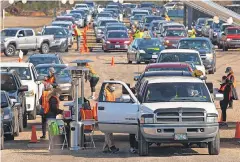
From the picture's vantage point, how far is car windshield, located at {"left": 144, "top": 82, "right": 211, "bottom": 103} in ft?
67.1

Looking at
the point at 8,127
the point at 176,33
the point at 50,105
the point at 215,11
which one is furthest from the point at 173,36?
the point at 50,105

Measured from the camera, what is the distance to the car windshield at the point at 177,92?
67.1 feet

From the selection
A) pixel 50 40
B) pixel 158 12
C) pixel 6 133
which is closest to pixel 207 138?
pixel 6 133

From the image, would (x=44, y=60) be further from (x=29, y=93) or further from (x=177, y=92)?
(x=177, y=92)

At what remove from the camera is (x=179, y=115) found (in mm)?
19547

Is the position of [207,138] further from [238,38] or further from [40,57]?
[238,38]

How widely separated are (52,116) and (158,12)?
63.7m

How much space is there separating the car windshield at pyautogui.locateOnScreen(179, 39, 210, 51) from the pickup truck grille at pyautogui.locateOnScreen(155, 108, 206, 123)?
22925 mm

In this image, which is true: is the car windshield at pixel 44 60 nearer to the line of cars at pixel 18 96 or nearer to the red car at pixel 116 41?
the line of cars at pixel 18 96

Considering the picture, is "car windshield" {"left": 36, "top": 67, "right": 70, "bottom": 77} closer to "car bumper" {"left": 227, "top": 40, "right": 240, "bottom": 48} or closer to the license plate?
the license plate

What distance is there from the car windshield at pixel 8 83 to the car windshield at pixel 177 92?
19.5 ft

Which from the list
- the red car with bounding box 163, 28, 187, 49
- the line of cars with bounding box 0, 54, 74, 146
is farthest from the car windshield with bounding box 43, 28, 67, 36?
the line of cars with bounding box 0, 54, 74, 146

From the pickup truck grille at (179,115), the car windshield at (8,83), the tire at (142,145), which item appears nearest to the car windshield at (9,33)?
the car windshield at (8,83)

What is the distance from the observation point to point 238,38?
5497cm
